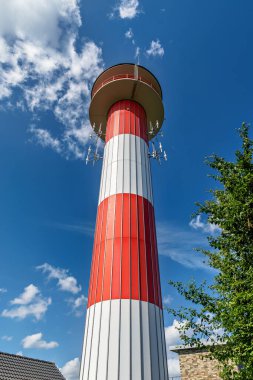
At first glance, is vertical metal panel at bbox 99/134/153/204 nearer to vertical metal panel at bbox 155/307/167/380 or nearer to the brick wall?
vertical metal panel at bbox 155/307/167/380

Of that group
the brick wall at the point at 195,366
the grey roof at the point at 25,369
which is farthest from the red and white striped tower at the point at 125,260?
the grey roof at the point at 25,369

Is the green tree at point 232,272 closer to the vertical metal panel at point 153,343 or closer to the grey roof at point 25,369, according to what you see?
the vertical metal panel at point 153,343

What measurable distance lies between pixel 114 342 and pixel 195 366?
1054 centimetres

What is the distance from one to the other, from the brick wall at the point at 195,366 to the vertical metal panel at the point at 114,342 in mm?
9368

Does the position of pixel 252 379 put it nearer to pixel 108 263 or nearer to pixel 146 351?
pixel 146 351

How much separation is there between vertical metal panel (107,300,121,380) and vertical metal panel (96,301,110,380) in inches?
5.2

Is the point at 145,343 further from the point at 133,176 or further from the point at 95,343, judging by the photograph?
the point at 133,176

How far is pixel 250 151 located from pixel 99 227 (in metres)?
6.79

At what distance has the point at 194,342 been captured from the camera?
10.4 meters

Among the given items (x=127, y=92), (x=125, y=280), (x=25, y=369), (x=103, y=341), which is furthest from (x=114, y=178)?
(x=25, y=369)

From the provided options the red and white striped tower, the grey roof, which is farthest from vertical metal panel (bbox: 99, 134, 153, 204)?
the grey roof

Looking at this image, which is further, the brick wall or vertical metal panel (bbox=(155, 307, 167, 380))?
the brick wall

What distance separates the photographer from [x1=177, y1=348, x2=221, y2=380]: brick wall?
1634 centimetres

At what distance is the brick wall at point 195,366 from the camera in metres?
16.3
